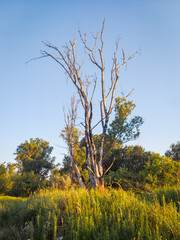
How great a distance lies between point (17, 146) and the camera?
31844 mm

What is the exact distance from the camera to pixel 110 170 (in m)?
16.0

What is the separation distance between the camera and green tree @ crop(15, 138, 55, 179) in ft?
94.7

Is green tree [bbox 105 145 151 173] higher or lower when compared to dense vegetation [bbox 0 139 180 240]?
higher

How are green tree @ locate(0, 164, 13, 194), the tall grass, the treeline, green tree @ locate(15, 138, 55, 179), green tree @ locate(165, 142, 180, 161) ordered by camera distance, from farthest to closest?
green tree @ locate(15, 138, 55, 179) → green tree @ locate(165, 142, 180, 161) → green tree @ locate(0, 164, 13, 194) → the treeline → the tall grass

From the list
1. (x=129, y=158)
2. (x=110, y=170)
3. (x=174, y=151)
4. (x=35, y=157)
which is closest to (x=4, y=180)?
(x=110, y=170)

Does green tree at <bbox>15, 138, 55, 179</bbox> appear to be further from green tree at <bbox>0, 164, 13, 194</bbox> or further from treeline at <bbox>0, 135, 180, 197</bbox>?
green tree at <bbox>0, 164, 13, 194</bbox>

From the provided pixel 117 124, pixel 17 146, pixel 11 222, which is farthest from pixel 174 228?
pixel 17 146

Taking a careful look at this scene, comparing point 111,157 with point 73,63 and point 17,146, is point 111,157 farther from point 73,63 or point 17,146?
point 17,146

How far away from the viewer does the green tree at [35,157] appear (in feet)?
94.7

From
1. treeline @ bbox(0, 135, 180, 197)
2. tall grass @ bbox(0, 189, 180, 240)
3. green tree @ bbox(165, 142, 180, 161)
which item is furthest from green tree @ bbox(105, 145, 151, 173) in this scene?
tall grass @ bbox(0, 189, 180, 240)

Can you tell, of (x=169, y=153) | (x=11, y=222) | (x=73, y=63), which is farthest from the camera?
(x=169, y=153)

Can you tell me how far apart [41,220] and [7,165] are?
54.2ft

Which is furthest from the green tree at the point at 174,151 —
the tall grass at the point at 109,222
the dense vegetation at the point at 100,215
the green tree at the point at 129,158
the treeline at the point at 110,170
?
the tall grass at the point at 109,222

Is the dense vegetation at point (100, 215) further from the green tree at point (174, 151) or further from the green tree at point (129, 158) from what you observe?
the green tree at point (174, 151)
